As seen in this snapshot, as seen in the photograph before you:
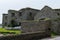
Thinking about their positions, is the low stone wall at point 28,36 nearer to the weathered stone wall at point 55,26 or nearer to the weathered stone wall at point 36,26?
the weathered stone wall at point 36,26

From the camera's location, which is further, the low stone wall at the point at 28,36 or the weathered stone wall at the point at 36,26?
the weathered stone wall at the point at 36,26

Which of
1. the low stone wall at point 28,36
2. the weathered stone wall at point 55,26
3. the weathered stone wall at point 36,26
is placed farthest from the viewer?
the weathered stone wall at point 55,26

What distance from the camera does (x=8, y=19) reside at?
6309 cm

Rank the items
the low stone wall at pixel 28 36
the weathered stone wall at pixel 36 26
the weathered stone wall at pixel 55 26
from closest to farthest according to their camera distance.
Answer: the low stone wall at pixel 28 36 → the weathered stone wall at pixel 36 26 → the weathered stone wall at pixel 55 26

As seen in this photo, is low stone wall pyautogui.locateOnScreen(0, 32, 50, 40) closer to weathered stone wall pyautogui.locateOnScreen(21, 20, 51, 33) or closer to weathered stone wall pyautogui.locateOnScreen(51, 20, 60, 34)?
weathered stone wall pyautogui.locateOnScreen(21, 20, 51, 33)

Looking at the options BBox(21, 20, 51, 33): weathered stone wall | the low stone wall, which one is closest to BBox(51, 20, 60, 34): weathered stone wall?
BBox(21, 20, 51, 33): weathered stone wall

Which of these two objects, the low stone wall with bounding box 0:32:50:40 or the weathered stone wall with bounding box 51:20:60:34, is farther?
the weathered stone wall with bounding box 51:20:60:34

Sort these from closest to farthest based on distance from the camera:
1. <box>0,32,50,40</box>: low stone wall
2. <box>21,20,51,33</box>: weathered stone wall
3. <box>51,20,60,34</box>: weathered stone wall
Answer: <box>0,32,50,40</box>: low stone wall < <box>21,20,51,33</box>: weathered stone wall < <box>51,20,60,34</box>: weathered stone wall

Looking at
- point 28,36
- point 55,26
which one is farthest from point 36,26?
point 28,36

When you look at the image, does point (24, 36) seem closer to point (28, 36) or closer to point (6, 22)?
point (28, 36)

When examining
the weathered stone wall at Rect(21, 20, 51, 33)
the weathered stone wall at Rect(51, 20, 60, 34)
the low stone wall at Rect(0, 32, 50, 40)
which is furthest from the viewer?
the weathered stone wall at Rect(51, 20, 60, 34)

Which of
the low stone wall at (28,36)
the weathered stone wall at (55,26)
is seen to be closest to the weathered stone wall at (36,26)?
the weathered stone wall at (55,26)

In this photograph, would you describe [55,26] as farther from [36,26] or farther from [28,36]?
[28,36]

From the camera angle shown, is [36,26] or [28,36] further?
[36,26]
